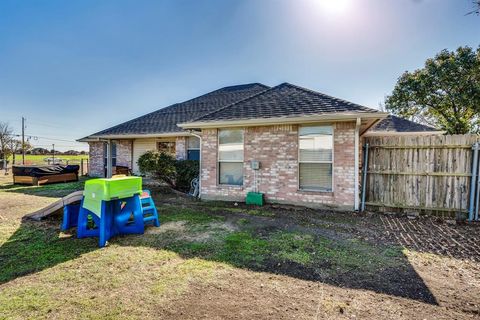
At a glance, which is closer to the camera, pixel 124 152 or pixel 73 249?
pixel 73 249

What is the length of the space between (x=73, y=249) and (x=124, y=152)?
10299 mm

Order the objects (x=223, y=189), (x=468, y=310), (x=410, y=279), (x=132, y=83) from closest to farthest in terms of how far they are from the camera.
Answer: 1. (x=468, y=310)
2. (x=410, y=279)
3. (x=223, y=189)
4. (x=132, y=83)

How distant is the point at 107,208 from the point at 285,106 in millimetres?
5922

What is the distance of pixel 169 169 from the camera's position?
9469mm

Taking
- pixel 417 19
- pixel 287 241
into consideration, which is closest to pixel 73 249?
pixel 287 241

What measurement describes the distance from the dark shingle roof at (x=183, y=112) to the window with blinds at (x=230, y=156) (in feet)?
14.2

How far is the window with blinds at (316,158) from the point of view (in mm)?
6801

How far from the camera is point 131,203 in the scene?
4.97 metres

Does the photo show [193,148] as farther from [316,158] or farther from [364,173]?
[364,173]

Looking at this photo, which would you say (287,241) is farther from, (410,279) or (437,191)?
(437,191)

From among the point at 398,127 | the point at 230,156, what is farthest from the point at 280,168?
the point at 398,127

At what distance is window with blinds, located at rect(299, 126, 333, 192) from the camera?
6.80 metres

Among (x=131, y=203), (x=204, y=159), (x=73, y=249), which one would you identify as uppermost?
(x=204, y=159)

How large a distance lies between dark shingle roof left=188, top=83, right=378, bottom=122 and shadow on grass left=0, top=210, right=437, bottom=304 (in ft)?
12.3
